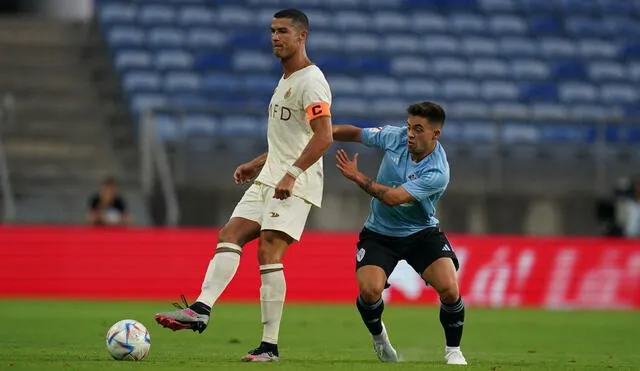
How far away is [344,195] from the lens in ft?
67.4

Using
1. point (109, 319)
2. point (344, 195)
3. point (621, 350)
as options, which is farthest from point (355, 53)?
point (621, 350)

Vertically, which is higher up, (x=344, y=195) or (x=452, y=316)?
(x=452, y=316)

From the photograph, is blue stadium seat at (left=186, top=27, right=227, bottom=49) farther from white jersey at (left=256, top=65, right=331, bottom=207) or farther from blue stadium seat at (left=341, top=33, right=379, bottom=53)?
white jersey at (left=256, top=65, right=331, bottom=207)

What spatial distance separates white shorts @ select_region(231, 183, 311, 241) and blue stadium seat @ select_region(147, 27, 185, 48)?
15.4 m

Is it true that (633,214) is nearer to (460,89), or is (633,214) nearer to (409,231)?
(460,89)

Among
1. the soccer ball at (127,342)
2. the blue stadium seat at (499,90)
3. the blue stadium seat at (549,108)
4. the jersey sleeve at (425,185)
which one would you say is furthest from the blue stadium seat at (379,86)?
the soccer ball at (127,342)

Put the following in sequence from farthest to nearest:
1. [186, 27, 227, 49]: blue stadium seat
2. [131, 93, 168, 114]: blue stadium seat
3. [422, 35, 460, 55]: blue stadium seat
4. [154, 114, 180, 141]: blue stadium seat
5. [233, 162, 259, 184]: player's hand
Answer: [422, 35, 460, 55]: blue stadium seat
[186, 27, 227, 49]: blue stadium seat
[131, 93, 168, 114]: blue stadium seat
[154, 114, 180, 141]: blue stadium seat
[233, 162, 259, 184]: player's hand

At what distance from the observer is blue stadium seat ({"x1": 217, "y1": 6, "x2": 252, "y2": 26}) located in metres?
25.5

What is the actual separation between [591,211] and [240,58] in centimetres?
701

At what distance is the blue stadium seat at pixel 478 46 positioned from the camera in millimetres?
26062

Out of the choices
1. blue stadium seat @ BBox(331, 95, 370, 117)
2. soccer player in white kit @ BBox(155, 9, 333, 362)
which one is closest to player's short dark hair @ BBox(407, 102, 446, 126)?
soccer player in white kit @ BBox(155, 9, 333, 362)

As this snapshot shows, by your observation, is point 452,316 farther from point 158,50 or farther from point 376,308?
point 158,50

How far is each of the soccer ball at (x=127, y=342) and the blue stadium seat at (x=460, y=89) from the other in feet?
53.2

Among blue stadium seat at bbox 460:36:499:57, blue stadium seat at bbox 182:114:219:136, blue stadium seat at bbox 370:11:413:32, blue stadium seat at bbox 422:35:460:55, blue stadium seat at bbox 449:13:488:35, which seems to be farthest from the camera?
blue stadium seat at bbox 449:13:488:35
